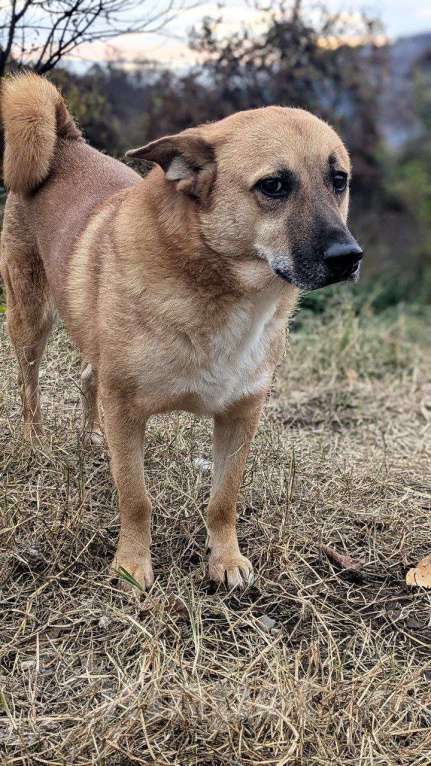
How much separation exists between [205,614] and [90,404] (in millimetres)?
1570

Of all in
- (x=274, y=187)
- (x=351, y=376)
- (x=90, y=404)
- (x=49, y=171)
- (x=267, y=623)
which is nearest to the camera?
(x=274, y=187)

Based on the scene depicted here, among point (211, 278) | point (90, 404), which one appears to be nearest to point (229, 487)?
point (211, 278)

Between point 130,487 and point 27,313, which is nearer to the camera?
point 130,487

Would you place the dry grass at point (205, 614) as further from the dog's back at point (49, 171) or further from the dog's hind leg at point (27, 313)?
the dog's back at point (49, 171)

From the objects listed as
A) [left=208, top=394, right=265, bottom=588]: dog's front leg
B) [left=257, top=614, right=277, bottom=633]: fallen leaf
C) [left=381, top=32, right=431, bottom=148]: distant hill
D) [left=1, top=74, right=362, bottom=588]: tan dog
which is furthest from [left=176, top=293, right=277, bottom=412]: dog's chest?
[left=381, top=32, right=431, bottom=148]: distant hill

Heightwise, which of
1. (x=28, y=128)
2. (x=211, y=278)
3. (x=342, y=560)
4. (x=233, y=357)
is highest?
(x=28, y=128)

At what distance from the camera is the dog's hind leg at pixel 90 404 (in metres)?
3.93

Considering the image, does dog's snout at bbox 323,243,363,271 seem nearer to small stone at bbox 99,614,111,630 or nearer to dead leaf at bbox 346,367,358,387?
small stone at bbox 99,614,111,630

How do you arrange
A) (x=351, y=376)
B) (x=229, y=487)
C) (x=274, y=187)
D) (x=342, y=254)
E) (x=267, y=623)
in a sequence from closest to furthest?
(x=342, y=254) → (x=274, y=187) → (x=267, y=623) → (x=229, y=487) → (x=351, y=376)

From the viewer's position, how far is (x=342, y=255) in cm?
256

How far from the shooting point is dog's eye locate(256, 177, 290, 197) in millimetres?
2674

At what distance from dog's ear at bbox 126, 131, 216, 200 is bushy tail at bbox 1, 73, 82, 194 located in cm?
106

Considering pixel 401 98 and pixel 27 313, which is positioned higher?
pixel 27 313

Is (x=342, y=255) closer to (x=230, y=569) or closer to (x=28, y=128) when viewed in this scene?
(x=230, y=569)
